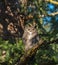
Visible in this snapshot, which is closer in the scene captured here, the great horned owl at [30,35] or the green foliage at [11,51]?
the green foliage at [11,51]

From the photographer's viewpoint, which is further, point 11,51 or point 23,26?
point 23,26

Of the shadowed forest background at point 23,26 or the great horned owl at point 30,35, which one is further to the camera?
the great horned owl at point 30,35

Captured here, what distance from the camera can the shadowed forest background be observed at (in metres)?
4.06

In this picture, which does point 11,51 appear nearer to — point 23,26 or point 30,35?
point 23,26

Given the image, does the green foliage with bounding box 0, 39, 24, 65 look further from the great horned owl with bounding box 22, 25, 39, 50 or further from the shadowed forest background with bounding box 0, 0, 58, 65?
the great horned owl with bounding box 22, 25, 39, 50

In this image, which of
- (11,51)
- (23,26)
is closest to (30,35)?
(23,26)

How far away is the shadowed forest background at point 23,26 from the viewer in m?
4.06

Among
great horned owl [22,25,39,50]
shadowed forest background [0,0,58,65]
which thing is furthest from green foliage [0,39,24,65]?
great horned owl [22,25,39,50]

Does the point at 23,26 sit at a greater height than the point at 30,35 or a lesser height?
greater

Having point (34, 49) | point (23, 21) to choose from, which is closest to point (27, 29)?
point (23, 21)

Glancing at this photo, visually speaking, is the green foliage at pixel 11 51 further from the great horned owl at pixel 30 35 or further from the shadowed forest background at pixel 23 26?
the great horned owl at pixel 30 35

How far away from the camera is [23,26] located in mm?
5074

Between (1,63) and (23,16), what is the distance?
1242 millimetres

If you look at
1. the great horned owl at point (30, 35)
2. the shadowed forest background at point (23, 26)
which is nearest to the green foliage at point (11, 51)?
the shadowed forest background at point (23, 26)
